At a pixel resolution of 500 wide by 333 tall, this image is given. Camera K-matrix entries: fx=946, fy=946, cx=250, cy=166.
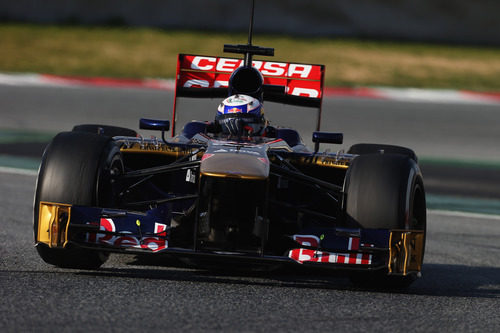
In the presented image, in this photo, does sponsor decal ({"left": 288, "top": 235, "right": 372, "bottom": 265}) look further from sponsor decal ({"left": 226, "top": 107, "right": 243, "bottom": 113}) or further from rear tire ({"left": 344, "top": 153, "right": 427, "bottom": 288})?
sponsor decal ({"left": 226, "top": 107, "right": 243, "bottom": 113})

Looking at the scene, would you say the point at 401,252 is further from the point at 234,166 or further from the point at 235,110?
the point at 235,110

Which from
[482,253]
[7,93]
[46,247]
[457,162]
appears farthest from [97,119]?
[46,247]

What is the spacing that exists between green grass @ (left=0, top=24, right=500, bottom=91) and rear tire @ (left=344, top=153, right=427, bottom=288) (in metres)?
16.2

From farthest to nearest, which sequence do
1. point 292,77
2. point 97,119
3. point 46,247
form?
1. point 97,119
2. point 292,77
3. point 46,247

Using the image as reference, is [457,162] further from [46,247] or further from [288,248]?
[46,247]

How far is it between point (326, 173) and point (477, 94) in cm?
1447

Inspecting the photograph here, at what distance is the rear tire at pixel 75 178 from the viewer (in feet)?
20.0

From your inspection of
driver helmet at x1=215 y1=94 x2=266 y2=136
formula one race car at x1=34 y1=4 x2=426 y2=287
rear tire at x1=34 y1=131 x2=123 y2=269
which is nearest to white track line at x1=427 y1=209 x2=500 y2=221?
driver helmet at x1=215 y1=94 x2=266 y2=136

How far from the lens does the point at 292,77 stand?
930cm

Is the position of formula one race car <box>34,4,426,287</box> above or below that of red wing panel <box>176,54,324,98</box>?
below

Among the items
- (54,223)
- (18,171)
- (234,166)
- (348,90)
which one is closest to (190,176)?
(234,166)

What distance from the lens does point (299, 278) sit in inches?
264

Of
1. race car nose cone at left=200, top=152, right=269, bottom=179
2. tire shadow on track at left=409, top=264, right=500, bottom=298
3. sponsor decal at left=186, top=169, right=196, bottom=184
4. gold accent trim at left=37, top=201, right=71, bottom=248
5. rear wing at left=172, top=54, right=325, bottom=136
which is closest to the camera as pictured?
gold accent trim at left=37, top=201, right=71, bottom=248

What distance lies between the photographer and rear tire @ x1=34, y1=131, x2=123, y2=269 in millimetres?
6105
